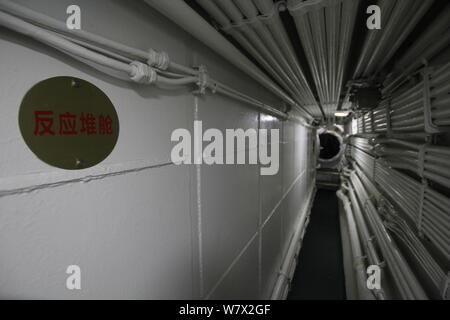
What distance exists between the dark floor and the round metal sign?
10.9 ft

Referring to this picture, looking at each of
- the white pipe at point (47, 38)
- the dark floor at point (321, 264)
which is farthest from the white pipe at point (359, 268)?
the white pipe at point (47, 38)

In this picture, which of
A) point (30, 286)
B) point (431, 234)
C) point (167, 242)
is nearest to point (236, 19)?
point (167, 242)

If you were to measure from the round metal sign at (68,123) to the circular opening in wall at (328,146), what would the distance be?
343 inches

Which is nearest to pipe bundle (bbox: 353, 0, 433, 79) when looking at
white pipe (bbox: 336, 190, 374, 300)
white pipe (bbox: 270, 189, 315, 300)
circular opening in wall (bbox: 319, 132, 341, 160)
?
white pipe (bbox: 336, 190, 374, 300)

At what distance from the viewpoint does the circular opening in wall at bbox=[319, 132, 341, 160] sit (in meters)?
7.96

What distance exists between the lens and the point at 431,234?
3.64 feet

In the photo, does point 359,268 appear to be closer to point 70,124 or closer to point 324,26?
point 324,26

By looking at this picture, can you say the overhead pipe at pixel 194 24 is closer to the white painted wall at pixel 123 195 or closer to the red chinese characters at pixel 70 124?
the white painted wall at pixel 123 195

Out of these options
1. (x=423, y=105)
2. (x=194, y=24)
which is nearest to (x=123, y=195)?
(x=194, y=24)

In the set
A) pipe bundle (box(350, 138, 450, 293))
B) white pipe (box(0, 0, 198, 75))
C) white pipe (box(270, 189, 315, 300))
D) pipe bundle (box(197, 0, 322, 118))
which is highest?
pipe bundle (box(197, 0, 322, 118))

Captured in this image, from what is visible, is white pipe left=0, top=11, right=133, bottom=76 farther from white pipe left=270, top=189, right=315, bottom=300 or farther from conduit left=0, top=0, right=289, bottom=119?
white pipe left=270, top=189, right=315, bottom=300

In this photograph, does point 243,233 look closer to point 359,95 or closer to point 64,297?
point 64,297

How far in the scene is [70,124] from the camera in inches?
19.2

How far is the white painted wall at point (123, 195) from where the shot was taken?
0.41 metres
